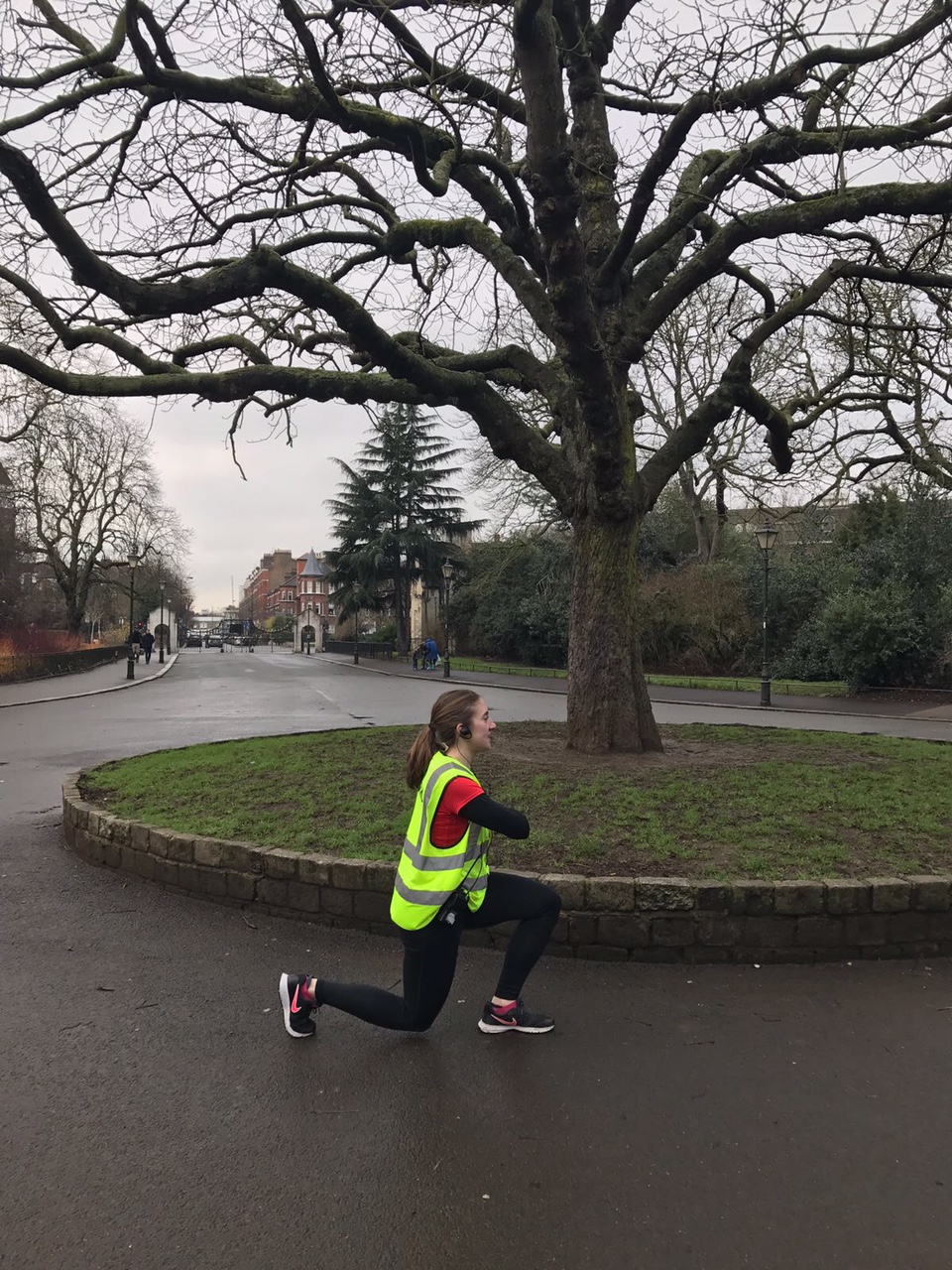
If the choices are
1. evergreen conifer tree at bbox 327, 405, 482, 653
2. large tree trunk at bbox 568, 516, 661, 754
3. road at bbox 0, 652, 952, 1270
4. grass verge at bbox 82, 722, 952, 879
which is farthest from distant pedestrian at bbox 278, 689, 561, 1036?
evergreen conifer tree at bbox 327, 405, 482, 653

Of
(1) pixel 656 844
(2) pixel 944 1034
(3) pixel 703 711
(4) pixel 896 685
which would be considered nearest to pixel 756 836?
(1) pixel 656 844

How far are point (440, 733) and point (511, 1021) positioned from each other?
1.30 meters

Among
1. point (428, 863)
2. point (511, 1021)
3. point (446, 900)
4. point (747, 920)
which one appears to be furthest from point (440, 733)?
point (747, 920)

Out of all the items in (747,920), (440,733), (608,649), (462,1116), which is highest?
(608,649)

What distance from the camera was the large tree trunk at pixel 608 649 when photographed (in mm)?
8969

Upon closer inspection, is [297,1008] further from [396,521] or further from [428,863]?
[396,521]

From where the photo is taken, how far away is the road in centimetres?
234

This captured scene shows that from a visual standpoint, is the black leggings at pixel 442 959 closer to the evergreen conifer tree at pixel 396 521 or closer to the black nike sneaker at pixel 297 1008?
the black nike sneaker at pixel 297 1008

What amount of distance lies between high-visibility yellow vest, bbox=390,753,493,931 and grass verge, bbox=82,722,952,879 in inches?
71.4

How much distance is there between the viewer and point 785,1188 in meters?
2.57

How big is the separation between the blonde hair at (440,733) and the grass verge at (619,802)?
6.06 ft

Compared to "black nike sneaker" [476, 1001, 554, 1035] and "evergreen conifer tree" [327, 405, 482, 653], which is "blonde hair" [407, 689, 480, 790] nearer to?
"black nike sneaker" [476, 1001, 554, 1035]

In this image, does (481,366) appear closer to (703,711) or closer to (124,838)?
(124,838)

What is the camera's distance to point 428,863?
10.8 ft
